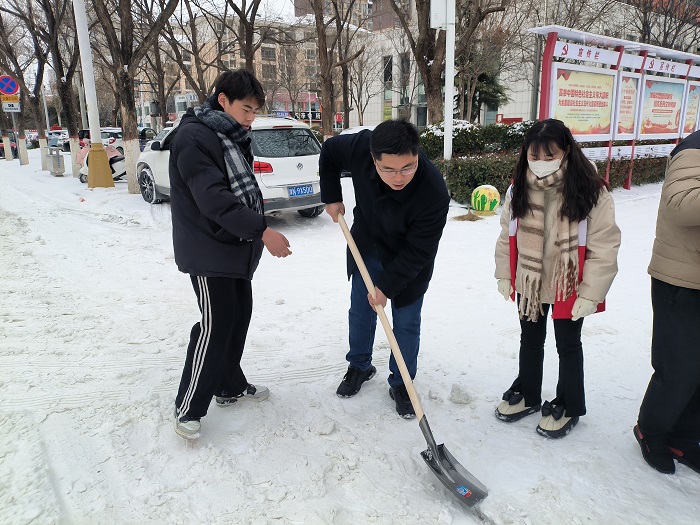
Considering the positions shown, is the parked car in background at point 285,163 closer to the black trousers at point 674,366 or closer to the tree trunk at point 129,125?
the tree trunk at point 129,125

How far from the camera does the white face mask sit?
2.21 meters

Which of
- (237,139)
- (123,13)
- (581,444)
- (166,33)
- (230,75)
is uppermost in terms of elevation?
(166,33)

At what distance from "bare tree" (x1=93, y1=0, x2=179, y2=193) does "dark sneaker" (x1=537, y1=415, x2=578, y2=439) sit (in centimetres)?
972

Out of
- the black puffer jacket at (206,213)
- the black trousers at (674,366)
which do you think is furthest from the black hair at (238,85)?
the black trousers at (674,366)

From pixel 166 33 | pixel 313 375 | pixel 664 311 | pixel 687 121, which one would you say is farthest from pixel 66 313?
pixel 166 33

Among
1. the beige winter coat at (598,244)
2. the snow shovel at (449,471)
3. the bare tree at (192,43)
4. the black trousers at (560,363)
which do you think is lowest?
the snow shovel at (449,471)

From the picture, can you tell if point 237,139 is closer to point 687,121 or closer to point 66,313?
point 66,313

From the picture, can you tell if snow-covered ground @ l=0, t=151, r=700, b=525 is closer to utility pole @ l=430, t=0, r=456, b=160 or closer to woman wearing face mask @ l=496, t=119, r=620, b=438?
woman wearing face mask @ l=496, t=119, r=620, b=438

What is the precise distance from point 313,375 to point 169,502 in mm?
1248

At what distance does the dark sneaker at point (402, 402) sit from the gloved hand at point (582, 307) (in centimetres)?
99

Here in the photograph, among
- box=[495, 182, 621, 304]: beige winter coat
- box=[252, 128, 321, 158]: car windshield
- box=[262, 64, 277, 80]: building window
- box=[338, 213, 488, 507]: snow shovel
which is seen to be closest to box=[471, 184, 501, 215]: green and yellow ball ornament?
box=[252, 128, 321, 158]: car windshield

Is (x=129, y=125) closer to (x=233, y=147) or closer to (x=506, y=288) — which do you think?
(x=233, y=147)

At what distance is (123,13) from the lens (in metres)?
9.69

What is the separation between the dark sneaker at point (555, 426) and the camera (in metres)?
2.49
